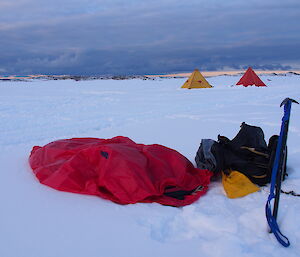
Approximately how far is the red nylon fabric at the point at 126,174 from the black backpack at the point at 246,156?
17 cm

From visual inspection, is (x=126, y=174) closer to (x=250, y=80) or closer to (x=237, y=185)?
(x=237, y=185)

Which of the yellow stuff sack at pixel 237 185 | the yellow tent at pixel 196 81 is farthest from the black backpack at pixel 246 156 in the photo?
the yellow tent at pixel 196 81

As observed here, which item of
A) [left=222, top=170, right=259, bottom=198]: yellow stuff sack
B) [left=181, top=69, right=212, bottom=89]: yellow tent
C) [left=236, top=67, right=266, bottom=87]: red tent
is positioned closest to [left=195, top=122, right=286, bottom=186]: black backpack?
[left=222, top=170, right=259, bottom=198]: yellow stuff sack

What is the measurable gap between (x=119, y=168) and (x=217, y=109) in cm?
598

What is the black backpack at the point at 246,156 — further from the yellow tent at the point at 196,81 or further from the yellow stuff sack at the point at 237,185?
the yellow tent at the point at 196,81

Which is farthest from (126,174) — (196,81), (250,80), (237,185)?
(250,80)

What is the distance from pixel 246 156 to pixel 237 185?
1.36 feet

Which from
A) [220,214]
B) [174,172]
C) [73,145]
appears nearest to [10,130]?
[73,145]

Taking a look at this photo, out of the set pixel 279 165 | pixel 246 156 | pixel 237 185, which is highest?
pixel 279 165

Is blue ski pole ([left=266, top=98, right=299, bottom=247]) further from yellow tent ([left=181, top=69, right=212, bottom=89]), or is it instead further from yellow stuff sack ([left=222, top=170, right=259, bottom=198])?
yellow tent ([left=181, top=69, right=212, bottom=89])

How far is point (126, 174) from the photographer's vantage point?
8.23ft

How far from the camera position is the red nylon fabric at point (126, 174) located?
2479 mm

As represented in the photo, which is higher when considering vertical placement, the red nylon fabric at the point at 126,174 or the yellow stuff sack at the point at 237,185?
the red nylon fabric at the point at 126,174

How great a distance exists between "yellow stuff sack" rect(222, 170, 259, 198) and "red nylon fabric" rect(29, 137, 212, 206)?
0.18 metres
